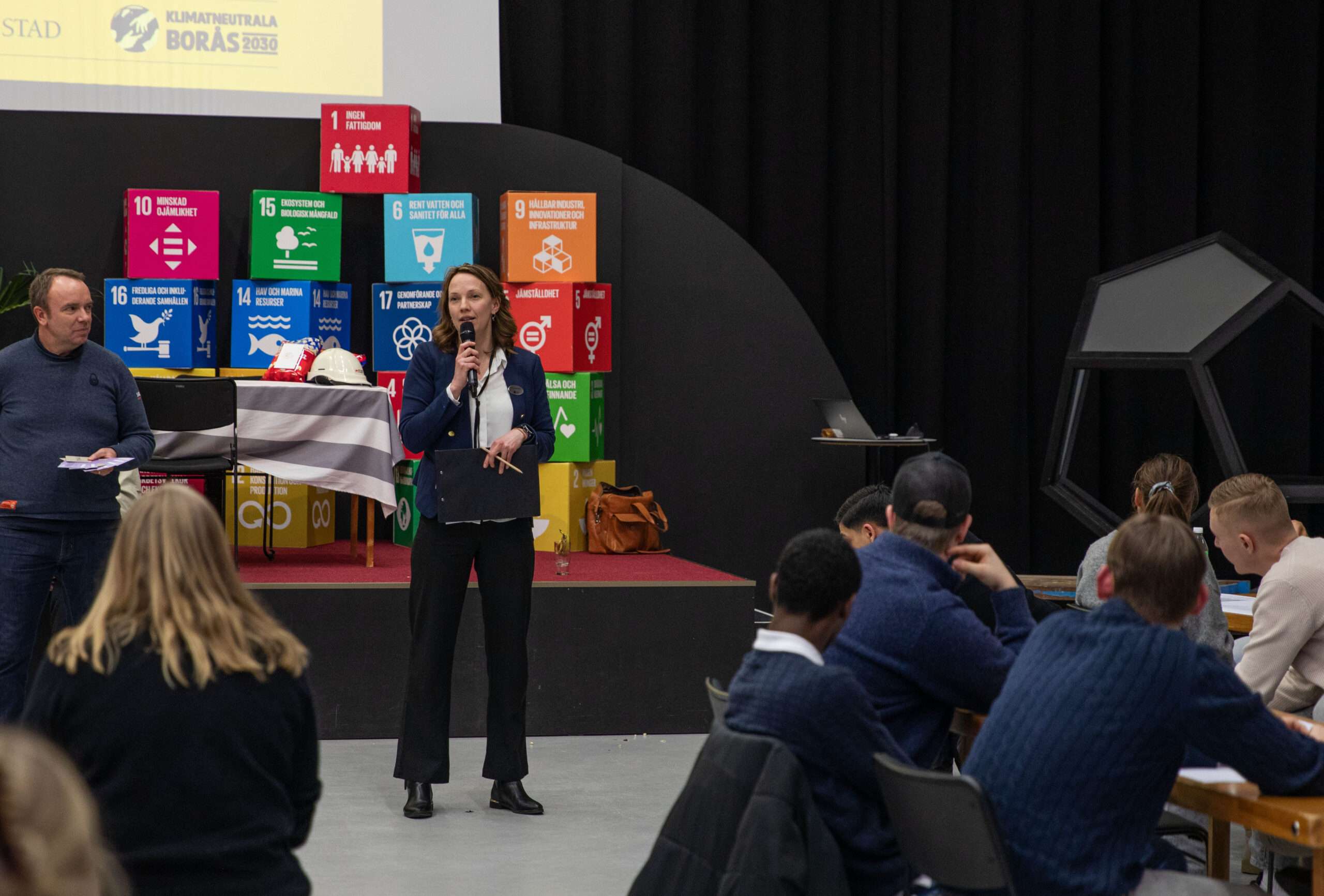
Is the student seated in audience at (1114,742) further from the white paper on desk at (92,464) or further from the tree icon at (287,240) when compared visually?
the tree icon at (287,240)

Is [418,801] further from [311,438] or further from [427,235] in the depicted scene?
[427,235]

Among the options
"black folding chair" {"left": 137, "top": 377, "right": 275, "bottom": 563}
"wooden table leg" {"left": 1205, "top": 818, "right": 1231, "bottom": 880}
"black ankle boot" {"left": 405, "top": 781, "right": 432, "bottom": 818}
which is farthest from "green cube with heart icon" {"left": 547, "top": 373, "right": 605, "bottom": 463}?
"wooden table leg" {"left": 1205, "top": 818, "right": 1231, "bottom": 880}

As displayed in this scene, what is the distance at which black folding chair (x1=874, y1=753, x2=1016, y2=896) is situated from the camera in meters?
1.90

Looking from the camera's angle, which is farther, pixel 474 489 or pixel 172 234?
pixel 172 234

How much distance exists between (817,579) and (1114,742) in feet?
1.62

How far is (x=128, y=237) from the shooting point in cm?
616

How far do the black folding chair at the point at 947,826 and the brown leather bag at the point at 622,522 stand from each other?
158 inches

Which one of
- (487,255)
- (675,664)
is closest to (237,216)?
(487,255)

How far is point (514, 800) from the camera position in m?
4.02

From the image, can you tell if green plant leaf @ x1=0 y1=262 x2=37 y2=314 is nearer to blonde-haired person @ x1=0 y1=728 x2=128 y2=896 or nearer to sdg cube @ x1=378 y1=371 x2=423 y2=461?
sdg cube @ x1=378 y1=371 x2=423 y2=461

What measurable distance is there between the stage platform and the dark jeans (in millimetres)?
811

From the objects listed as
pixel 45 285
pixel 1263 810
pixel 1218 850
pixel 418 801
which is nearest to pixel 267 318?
pixel 45 285

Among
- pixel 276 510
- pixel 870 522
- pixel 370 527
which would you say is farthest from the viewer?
pixel 276 510

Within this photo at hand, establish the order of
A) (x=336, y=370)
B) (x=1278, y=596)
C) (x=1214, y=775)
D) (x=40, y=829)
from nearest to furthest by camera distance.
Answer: (x=40, y=829) → (x=1214, y=775) → (x=1278, y=596) → (x=336, y=370)
